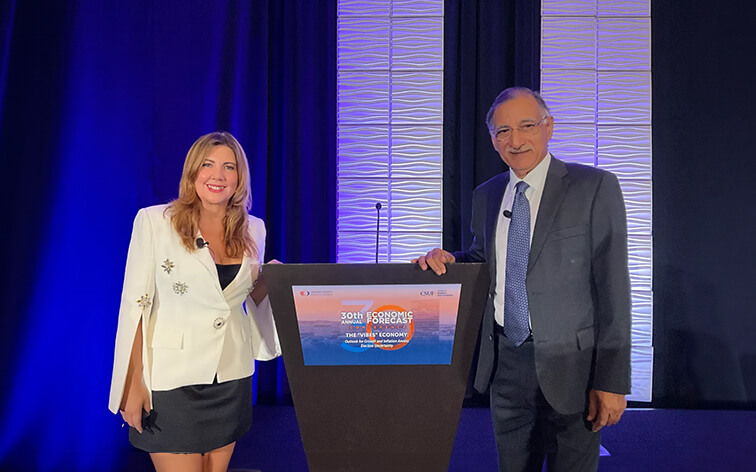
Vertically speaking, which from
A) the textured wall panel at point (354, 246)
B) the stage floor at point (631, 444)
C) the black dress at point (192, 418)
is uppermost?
the textured wall panel at point (354, 246)

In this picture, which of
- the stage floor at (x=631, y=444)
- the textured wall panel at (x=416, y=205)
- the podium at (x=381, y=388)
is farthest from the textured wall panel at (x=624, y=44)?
the podium at (x=381, y=388)

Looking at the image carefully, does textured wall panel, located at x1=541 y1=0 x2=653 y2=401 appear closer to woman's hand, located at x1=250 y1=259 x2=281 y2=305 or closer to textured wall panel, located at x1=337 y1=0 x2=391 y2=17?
textured wall panel, located at x1=337 y1=0 x2=391 y2=17

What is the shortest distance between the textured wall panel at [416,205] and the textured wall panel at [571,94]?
40.4 inches

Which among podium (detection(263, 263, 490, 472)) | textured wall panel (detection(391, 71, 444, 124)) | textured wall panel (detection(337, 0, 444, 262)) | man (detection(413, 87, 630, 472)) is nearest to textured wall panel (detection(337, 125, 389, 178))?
textured wall panel (detection(337, 0, 444, 262))

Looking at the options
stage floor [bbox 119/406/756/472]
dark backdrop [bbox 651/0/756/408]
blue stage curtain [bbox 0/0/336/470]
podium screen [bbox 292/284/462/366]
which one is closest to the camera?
podium screen [bbox 292/284/462/366]

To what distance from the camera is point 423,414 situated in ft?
3.97

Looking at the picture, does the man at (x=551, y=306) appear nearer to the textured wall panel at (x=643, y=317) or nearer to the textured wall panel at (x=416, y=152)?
the textured wall panel at (x=416, y=152)

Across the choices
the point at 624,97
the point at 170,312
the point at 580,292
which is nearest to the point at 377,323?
the point at 580,292

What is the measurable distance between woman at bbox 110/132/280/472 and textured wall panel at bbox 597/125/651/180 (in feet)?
9.41

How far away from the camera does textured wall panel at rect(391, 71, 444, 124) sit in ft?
11.4

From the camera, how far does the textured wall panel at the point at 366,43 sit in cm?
352

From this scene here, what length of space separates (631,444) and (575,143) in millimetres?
2025

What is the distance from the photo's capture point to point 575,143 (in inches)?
139

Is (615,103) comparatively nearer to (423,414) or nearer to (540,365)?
(540,365)
